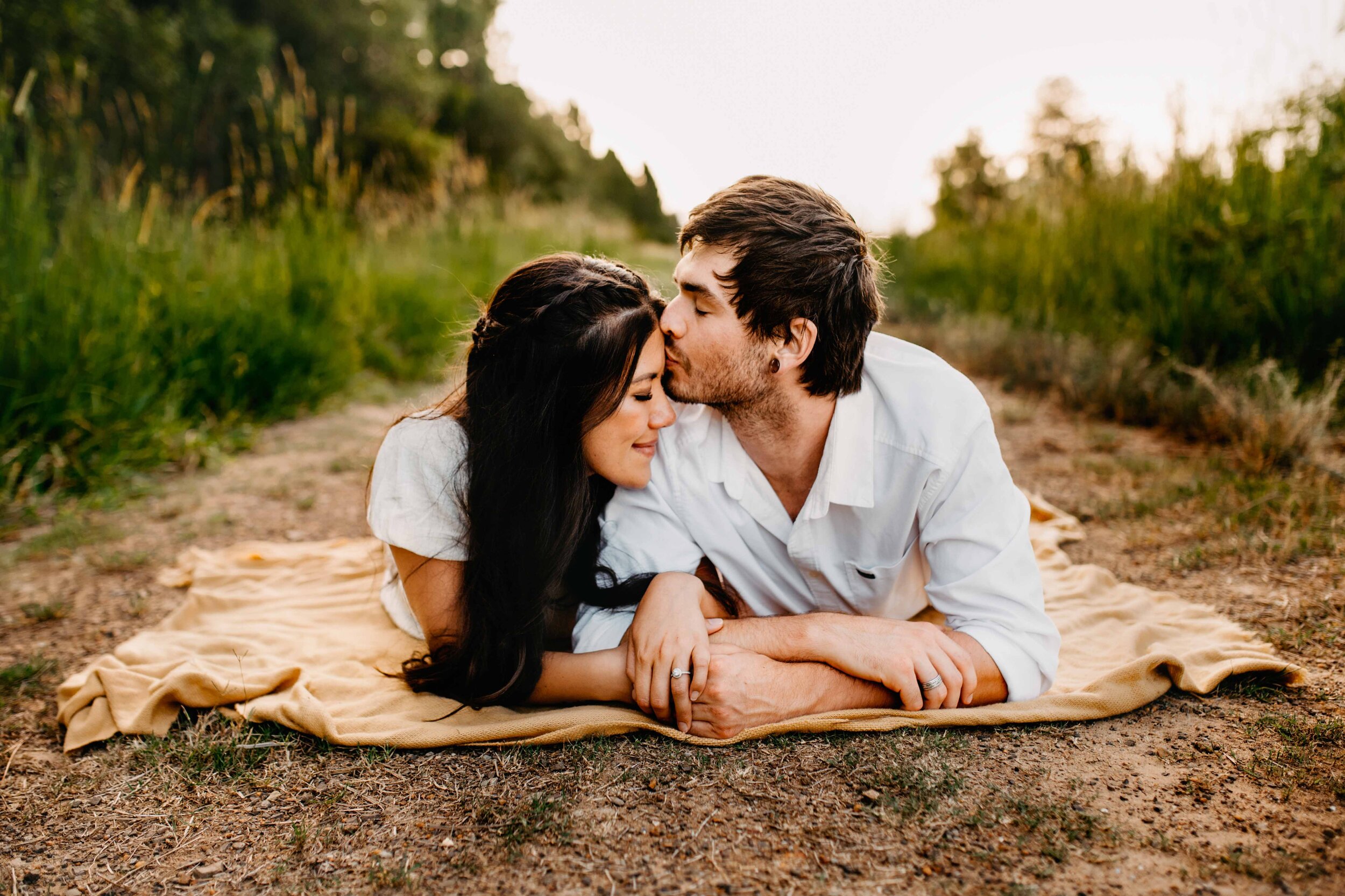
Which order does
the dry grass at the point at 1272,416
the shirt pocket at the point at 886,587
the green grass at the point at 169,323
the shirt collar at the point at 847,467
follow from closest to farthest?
1. the shirt collar at the point at 847,467
2. the shirt pocket at the point at 886,587
3. the dry grass at the point at 1272,416
4. the green grass at the point at 169,323

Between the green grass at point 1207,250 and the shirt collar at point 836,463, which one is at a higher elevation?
the green grass at point 1207,250

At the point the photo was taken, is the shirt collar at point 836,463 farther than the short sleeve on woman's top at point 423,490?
Yes

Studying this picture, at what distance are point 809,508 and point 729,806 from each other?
0.87 meters

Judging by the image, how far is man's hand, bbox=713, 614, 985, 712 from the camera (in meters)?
2.07

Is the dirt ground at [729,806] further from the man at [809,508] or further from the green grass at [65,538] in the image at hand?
the green grass at [65,538]

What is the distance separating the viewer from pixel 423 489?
2.24 meters

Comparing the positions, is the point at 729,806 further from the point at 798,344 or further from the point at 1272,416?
the point at 1272,416

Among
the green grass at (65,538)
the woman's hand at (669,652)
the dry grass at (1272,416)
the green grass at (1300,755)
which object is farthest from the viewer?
the dry grass at (1272,416)

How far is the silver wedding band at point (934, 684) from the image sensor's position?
6.76 feet

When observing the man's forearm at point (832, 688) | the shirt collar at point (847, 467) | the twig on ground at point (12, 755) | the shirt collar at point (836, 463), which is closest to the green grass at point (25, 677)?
the twig on ground at point (12, 755)

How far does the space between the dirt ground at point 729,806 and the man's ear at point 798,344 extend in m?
1.05

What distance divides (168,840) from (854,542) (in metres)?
1.87

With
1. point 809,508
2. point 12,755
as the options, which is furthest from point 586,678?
point 12,755

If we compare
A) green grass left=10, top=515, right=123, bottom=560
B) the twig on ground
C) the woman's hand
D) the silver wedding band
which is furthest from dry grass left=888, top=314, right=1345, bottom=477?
green grass left=10, top=515, right=123, bottom=560
